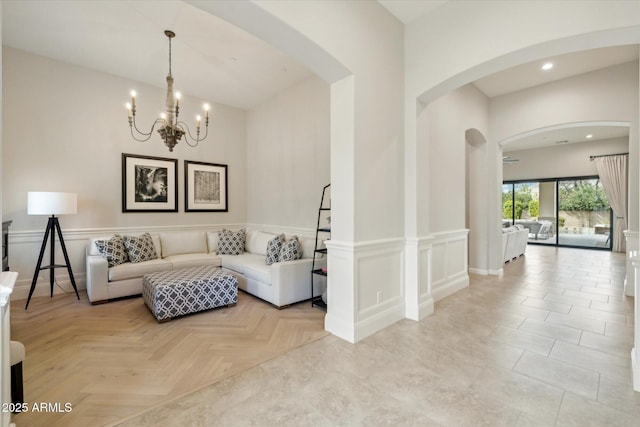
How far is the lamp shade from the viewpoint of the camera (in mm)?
3729

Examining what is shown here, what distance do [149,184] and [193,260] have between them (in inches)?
66.8

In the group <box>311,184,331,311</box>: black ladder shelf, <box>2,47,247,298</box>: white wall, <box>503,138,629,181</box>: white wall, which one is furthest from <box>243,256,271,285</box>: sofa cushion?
<box>503,138,629,181</box>: white wall

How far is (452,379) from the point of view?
2.22 metres

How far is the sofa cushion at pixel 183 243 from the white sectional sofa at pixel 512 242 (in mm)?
6045

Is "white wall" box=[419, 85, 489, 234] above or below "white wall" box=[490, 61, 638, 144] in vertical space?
below

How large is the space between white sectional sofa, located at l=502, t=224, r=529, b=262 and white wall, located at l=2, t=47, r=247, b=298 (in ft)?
22.3

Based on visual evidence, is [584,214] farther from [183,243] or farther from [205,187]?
[183,243]

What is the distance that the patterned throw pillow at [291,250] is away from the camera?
4.09 meters

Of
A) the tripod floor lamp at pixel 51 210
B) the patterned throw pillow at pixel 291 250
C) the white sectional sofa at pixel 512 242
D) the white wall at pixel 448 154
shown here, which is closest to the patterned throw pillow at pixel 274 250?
the patterned throw pillow at pixel 291 250

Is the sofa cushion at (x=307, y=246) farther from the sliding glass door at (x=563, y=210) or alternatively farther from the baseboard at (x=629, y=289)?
the sliding glass door at (x=563, y=210)

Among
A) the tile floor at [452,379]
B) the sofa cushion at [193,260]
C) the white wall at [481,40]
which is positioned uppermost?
the white wall at [481,40]

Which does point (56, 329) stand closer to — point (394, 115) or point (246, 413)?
point (246, 413)

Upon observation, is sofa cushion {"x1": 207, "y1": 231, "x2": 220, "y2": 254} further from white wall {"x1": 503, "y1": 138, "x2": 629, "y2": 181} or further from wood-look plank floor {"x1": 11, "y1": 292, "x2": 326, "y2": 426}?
white wall {"x1": 503, "y1": 138, "x2": 629, "y2": 181}

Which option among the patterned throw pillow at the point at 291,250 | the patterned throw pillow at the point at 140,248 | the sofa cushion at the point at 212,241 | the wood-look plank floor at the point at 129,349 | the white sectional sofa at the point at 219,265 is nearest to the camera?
the wood-look plank floor at the point at 129,349
